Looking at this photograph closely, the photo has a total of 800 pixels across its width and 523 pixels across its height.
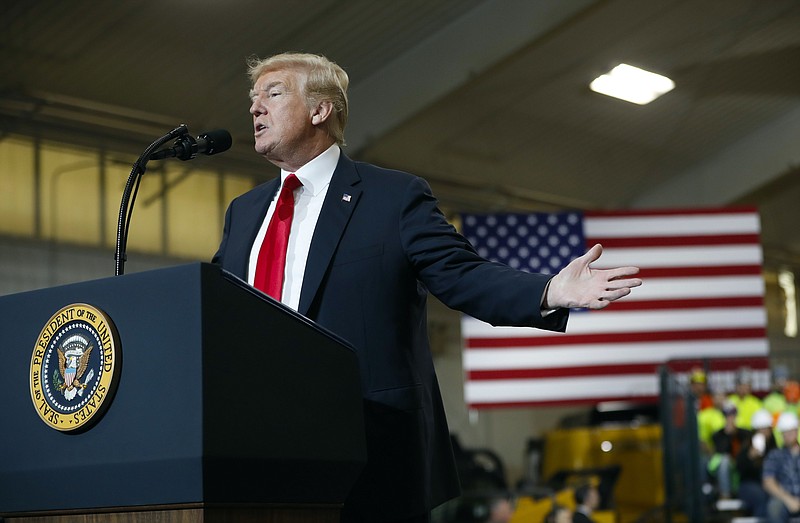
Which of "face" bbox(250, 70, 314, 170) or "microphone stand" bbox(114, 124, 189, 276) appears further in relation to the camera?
"face" bbox(250, 70, 314, 170)

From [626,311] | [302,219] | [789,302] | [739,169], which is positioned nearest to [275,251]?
[302,219]

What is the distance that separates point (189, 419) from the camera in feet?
4.49

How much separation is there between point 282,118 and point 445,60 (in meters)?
8.28

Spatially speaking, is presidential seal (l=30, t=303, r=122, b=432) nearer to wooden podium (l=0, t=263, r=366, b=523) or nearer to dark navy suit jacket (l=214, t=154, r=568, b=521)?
wooden podium (l=0, t=263, r=366, b=523)

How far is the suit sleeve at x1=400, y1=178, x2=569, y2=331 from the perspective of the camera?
5.65 ft

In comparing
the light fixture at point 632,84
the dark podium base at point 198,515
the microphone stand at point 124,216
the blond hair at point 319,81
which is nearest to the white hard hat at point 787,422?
the light fixture at point 632,84

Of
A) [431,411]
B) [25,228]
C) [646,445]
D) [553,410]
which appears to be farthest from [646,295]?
[553,410]

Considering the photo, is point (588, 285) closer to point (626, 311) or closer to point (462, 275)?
point (462, 275)

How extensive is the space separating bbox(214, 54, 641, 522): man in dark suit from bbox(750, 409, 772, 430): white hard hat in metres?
9.65

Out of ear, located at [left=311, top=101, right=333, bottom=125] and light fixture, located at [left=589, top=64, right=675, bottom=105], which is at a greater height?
light fixture, located at [left=589, top=64, right=675, bottom=105]

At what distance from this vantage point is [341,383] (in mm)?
1603

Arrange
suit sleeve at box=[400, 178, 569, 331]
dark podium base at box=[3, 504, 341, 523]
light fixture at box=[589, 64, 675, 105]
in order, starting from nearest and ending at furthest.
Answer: dark podium base at box=[3, 504, 341, 523] → suit sleeve at box=[400, 178, 569, 331] → light fixture at box=[589, 64, 675, 105]

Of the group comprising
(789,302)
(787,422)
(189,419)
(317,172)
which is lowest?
(787,422)

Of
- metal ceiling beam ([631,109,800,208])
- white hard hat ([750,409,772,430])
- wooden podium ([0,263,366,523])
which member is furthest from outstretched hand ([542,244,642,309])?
metal ceiling beam ([631,109,800,208])
